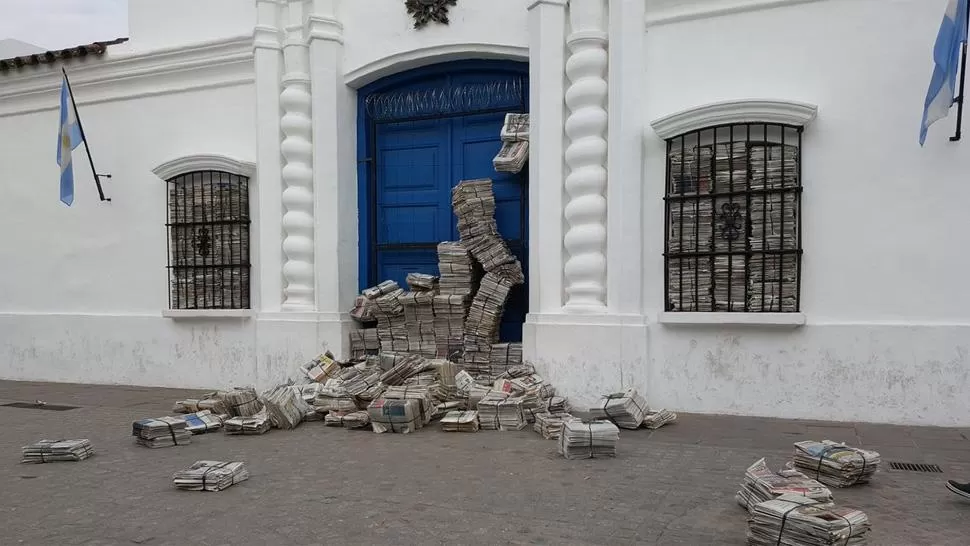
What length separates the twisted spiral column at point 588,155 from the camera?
7188 millimetres

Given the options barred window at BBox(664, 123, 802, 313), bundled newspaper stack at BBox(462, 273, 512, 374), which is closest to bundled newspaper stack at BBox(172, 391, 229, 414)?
bundled newspaper stack at BBox(462, 273, 512, 374)

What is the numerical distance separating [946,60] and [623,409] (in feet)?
12.1

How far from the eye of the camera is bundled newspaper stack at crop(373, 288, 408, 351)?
821cm

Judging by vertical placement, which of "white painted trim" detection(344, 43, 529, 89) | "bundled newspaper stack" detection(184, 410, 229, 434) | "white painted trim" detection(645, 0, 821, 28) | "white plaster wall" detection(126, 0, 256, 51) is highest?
"white plaster wall" detection(126, 0, 256, 51)

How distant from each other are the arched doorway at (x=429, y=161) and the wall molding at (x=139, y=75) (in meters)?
1.66

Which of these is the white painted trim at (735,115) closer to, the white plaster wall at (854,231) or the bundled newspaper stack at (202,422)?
the white plaster wall at (854,231)

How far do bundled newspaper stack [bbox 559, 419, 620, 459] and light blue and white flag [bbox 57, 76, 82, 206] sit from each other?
290 inches

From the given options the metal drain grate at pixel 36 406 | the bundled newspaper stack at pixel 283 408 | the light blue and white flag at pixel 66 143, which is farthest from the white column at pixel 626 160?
the light blue and white flag at pixel 66 143

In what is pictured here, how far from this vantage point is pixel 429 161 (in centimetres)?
850

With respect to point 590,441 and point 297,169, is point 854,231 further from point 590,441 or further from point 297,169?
point 297,169

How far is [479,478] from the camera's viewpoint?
16.4ft

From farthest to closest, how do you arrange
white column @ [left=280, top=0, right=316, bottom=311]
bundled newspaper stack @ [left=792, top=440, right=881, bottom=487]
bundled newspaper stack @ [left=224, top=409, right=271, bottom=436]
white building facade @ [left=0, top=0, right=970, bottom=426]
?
white column @ [left=280, top=0, right=316, bottom=311] → bundled newspaper stack @ [left=224, top=409, right=271, bottom=436] → white building facade @ [left=0, top=0, right=970, bottom=426] → bundled newspaper stack @ [left=792, top=440, right=881, bottom=487]

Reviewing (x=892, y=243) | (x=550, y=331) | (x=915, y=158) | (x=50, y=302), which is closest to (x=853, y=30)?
(x=915, y=158)

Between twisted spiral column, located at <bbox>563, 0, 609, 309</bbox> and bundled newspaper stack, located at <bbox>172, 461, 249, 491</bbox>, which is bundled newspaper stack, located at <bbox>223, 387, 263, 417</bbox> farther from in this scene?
twisted spiral column, located at <bbox>563, 0, 609, 309</bbox>
